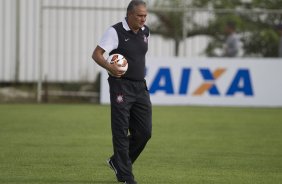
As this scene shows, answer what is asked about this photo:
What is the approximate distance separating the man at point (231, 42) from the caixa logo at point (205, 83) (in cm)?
130

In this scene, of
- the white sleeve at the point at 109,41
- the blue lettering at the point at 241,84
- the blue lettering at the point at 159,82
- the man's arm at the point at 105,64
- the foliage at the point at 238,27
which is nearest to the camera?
the man's arm at the point at 105,64

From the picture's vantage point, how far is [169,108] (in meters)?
21.5

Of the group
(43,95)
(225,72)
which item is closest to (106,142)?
(225,72)

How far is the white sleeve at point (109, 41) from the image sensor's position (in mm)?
9477

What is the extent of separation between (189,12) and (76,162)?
1323 centimetres

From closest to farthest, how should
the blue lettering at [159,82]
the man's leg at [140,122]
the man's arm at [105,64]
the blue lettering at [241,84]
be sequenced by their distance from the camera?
the man's arm at [105,64], the man's leg at [140,122], the blue lettering at [159,82], the blue lettering at [241,84]

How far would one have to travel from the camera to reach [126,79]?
31.7 ft

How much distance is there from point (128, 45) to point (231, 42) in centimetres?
1435

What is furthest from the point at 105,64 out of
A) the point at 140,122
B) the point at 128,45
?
the point at 140,122

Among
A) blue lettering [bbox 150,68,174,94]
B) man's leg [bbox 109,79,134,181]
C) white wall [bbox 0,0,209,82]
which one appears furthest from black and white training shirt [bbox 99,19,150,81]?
white wall [bbox 0,0,209,82]

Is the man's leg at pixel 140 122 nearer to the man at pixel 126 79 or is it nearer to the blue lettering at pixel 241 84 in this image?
the man at pixel 126 79

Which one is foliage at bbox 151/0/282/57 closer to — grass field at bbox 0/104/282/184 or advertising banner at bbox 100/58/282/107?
advertising banner at bbox 100/58/282/107

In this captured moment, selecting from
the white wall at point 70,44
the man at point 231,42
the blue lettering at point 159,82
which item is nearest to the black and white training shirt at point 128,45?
the blue lettering at point 159,82

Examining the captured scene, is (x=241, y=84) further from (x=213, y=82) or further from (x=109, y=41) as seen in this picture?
(x=109, y=41)
